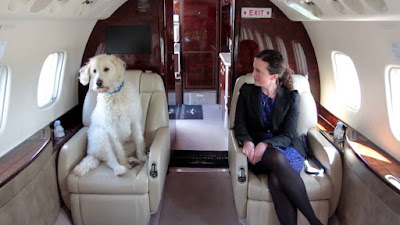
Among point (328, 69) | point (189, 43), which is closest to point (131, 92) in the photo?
point (328, 69)

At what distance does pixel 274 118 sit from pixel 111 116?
1.46 meters

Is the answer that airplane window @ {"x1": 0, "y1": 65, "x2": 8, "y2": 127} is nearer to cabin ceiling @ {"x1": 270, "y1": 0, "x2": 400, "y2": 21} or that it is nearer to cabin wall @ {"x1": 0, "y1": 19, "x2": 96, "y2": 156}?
cabin wall @ {"x1": 0, "y1": 19, "x2": 96, "y2": 156}

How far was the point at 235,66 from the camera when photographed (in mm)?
4039

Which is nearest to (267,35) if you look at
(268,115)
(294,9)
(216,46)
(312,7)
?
(294,9)

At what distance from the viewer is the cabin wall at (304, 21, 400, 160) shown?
8.16 feet

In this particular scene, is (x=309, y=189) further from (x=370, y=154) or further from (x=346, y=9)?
(x=346, y=9)

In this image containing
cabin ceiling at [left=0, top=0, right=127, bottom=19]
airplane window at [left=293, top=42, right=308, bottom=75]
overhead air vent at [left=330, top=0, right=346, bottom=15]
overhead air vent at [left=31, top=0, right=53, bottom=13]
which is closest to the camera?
cabin ceiling at [left=0, top=0, right=127, bottom=19]

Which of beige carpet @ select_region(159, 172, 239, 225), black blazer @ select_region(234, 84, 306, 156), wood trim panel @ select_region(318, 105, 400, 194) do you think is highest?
black blazer @ select_region(234, 84, 306, 156)

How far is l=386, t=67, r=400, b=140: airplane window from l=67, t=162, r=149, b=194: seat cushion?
2.01 metres

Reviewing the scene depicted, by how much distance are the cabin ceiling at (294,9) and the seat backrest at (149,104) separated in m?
0.80

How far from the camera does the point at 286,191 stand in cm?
263

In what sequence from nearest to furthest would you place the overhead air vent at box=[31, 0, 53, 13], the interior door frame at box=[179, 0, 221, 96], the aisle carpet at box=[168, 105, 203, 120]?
1. the overhead air vent at box=[31, 0, 53, 13]
2. the aisle carpet at box=[168, 105, 203, 120]
3. the interior door frame at box=[179, 0, 221, 96]

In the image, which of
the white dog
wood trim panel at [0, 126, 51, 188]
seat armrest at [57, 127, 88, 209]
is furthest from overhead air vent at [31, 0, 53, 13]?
seat armrest at [57, 127, 88, 209]

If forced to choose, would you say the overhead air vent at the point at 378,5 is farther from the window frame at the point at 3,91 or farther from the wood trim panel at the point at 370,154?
the window frame at the point at 3,91
